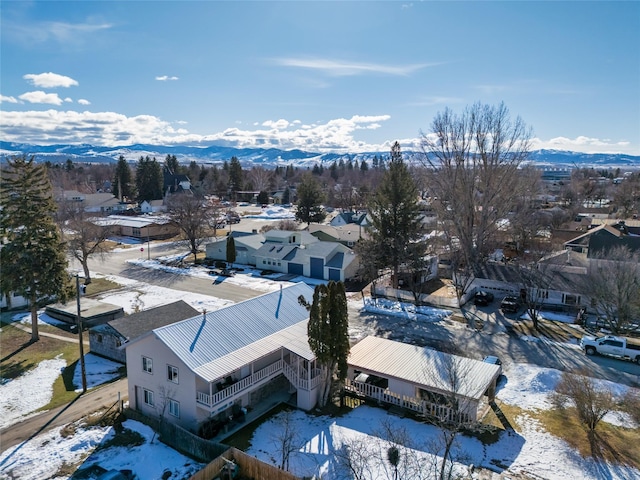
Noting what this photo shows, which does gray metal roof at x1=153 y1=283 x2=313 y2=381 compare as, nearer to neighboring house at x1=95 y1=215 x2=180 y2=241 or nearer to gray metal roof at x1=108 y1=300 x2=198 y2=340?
gray metal roof at x1=108 y1=300 x2=198 y2=340

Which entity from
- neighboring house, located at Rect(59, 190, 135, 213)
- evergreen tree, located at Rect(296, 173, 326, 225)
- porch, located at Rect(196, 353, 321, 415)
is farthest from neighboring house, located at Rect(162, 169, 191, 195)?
porch, located at Rect(196, 353, 321, 415)

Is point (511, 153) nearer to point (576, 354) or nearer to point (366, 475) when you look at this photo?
point (576, 354)

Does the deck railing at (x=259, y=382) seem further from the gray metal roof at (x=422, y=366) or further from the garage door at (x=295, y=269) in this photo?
the garage door at (x=295, y=269)

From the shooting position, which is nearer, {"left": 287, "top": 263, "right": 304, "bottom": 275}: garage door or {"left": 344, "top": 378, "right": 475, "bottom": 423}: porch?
{"left": 344, "top": 378, "right": 475, "bottom": 423}: porch

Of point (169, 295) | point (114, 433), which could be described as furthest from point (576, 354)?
point (169, 295)

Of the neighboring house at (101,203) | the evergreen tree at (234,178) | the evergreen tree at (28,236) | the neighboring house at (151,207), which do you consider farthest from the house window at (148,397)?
the evergreen tree at (234,178)

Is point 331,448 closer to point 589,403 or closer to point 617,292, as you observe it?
point 589,403
